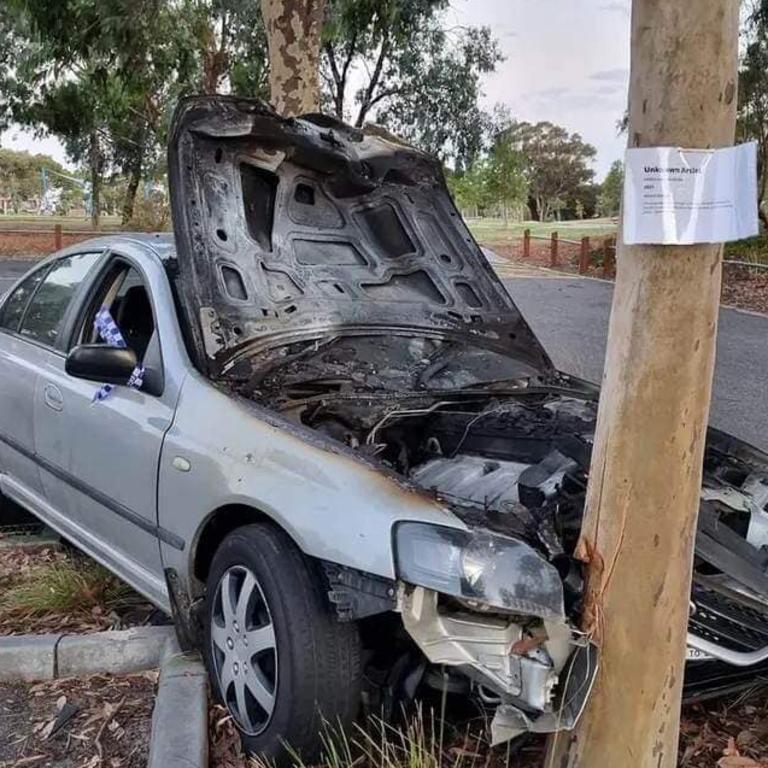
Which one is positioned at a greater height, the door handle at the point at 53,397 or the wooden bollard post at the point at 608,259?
the wooden bollard post at the point at 608,259

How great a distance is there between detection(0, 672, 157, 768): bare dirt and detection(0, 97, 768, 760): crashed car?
0.33 metres

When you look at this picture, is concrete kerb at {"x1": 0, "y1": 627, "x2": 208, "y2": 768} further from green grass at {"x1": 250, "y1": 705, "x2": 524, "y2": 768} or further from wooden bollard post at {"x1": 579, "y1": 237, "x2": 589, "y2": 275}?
wooden bollard post at {"x1": 579, "y1": 237, "x2": 589, "y2": 275}

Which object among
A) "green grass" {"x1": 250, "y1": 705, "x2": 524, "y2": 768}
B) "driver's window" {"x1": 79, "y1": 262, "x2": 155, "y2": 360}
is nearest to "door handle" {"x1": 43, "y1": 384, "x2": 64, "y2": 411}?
"driver's window" {"x1": 79, "y1": 262, "x2": 155, "y2": 360}

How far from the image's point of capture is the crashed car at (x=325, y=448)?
7.88ft

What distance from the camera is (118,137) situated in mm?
30609

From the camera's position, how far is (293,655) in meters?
2.57

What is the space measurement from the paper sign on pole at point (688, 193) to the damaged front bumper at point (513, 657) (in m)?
1.01

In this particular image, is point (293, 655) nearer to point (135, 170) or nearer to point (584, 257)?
point (584, 257)

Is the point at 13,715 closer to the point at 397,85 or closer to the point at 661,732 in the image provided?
the point at 661,732

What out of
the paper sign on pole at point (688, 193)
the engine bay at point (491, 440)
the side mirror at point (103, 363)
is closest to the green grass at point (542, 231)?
the engine bay at point (491, 440)

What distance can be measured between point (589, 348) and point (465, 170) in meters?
13.5

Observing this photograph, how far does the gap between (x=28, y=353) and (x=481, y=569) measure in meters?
3.00

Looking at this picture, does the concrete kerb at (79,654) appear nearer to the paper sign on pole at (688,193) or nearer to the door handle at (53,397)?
the door handle at (53,397)

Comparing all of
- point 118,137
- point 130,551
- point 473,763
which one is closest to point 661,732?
point 473,763
